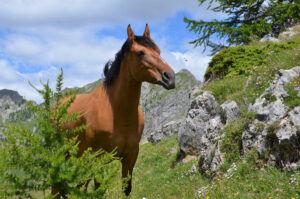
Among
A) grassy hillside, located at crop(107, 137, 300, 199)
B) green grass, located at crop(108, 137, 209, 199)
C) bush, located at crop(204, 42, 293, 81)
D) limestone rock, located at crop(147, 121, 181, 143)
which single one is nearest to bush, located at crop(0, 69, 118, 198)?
grassy hillside, located at crop(107, 137, 300, 199)

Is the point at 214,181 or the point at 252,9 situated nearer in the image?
the point at 214,181

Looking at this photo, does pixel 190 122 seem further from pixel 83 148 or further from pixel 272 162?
pixel 83 148

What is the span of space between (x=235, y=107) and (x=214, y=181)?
446 cm

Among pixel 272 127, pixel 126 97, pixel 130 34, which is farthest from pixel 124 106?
pixel 272 127

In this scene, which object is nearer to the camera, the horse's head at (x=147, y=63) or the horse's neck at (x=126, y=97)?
the horse's head at (x=147, y=63)

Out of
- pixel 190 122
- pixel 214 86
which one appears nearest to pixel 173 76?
pixel 190 122

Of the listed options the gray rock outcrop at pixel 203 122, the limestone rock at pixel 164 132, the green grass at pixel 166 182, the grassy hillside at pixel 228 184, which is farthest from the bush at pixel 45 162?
the limestone rock at pixel 164 132

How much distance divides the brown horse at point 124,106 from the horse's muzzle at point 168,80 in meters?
0.44

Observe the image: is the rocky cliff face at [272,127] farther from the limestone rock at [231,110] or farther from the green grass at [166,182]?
the green grass at [166,182]

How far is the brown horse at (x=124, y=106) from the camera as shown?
9.29m

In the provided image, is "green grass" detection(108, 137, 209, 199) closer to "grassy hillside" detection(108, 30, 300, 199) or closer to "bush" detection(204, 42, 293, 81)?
"grassy hillside" detection(108, 30, 300, 199)

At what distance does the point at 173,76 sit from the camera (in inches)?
333

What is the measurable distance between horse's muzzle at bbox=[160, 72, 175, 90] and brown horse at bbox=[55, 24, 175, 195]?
440 mm

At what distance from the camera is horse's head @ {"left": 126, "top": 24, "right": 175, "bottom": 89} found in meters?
8.61
